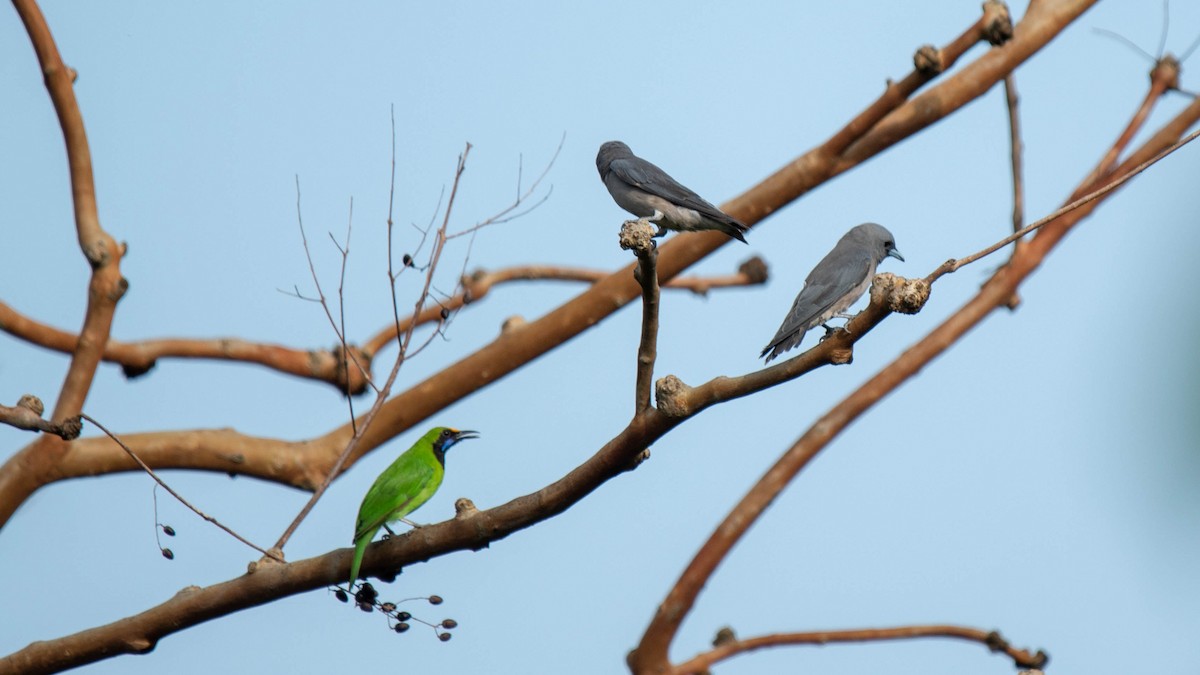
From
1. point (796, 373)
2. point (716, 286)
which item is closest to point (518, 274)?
point (716, 286)

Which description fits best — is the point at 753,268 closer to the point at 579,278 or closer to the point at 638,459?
the point at 579,278

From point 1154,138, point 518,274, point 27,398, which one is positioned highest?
point 518,274

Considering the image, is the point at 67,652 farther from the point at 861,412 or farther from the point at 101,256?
the point at 861,412

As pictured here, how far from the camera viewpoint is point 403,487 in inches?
213

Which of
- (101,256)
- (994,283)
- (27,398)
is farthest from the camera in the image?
(994,283)

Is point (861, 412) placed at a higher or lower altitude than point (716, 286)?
lower

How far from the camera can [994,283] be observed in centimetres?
866

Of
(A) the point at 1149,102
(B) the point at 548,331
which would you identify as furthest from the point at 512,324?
(A) the point at 1149,102

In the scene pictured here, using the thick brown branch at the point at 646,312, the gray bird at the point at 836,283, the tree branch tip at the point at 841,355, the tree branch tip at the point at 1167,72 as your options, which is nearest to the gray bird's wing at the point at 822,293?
the gray bird at the point at 836,283

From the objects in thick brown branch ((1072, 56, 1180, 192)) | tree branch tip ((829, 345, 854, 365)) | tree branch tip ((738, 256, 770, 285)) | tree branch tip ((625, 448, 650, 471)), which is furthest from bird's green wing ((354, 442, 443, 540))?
thick brown branch ((1072, 56, 1180, 192))

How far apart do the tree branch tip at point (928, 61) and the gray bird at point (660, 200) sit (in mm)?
1656

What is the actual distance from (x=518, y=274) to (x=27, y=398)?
17.5ft

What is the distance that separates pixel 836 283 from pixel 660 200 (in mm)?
873

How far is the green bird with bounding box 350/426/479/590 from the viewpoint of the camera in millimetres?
5082
